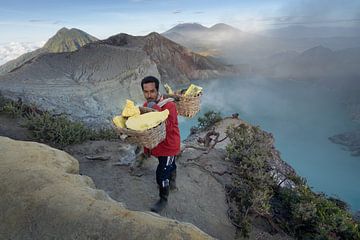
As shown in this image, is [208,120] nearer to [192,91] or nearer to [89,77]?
[192,91]

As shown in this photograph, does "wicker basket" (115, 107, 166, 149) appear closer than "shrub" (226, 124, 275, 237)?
Yes

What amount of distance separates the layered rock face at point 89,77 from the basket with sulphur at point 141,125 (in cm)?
1686

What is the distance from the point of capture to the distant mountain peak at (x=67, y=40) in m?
79.2

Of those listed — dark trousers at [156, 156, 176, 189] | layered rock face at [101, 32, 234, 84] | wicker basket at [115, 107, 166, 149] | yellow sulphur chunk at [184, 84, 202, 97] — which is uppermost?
yellow sulphur chunk at [184, 84, 202, 97]

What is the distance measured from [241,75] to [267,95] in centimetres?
1068

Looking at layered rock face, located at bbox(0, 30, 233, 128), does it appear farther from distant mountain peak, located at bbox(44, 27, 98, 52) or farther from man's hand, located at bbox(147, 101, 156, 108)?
distant mountain peak, located at bbox(44, 27, 98, 52)

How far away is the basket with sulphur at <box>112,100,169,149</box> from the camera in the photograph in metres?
3.66

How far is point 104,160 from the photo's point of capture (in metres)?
6.48

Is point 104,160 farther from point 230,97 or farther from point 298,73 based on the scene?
point 298,73

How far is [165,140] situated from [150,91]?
27.4 inches

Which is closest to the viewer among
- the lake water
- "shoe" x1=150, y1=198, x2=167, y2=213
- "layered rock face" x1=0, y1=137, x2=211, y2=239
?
"layered rock face" x1=0, y1=137, x2=211, y2=239

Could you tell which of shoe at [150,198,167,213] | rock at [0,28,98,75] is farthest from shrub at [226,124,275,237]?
rock at [0,28,98,75]

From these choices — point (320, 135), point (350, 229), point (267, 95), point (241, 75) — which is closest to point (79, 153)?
point (350, 229)

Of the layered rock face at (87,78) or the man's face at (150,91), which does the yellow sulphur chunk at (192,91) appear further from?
the layered rock face at (87,78)
